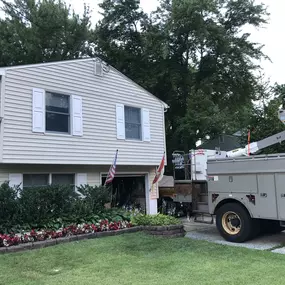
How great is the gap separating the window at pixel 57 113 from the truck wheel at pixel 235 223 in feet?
18.0

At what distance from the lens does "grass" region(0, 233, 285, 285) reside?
16.8 feet

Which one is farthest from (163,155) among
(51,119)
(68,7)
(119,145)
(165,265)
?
(68,7)

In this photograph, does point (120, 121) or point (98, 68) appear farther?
point (120, 121)

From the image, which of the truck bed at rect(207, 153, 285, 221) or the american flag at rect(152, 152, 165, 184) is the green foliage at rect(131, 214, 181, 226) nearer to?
the truck bed at rect(207, 153, 285, 221)

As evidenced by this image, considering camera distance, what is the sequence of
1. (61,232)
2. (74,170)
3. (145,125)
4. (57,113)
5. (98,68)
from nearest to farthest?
1. (61,232)
2. (57,113)
3. (74,170)
4. (98,68)
5. (145,125)

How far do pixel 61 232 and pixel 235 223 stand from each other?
4196 millimetres

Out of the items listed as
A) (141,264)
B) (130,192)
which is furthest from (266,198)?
(130,192)

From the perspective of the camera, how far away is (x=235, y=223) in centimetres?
873

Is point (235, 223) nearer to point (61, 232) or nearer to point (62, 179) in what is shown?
point (61, 232)

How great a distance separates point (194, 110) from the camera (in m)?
19.4

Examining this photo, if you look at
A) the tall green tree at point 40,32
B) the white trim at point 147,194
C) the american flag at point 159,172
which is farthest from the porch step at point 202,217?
the tall green tree at point 40,32

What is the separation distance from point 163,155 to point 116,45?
35.5ft

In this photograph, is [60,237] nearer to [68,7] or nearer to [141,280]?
[141,280]

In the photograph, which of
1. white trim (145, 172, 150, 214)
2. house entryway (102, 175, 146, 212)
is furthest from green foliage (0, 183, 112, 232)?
house entryway (102, 175, 146, 212)
